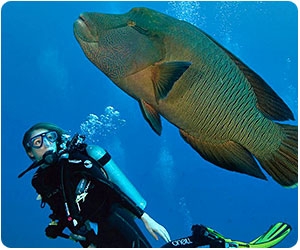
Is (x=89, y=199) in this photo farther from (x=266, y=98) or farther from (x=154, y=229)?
(x=266, y=98)

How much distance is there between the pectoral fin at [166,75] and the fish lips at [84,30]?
7.6 inches

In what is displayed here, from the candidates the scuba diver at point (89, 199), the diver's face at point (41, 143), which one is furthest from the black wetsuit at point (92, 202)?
the diver's face at point (41, 143)

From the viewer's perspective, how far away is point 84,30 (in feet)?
3.72

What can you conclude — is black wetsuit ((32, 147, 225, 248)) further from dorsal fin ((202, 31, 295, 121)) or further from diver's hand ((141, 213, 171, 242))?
dorsal fin ((202, 31, 295, 121))

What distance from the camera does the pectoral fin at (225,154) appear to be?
1.34 m

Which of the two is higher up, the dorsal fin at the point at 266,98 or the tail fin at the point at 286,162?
the dorsal fin at the point at 266,98

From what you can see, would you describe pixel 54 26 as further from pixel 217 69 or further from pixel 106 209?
pixel 217 69

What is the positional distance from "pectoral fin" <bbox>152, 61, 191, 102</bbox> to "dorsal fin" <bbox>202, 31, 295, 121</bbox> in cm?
27

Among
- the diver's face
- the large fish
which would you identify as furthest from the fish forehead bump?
the diver's face

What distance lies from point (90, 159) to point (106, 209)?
0.32 meters

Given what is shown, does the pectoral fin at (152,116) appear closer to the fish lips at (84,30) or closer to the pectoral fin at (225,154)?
the pectoral fin at (225,154)

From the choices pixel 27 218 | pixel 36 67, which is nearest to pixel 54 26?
pixel 36 67

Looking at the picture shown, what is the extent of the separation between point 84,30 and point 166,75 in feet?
0.84

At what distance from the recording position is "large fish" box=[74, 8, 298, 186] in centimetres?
116
